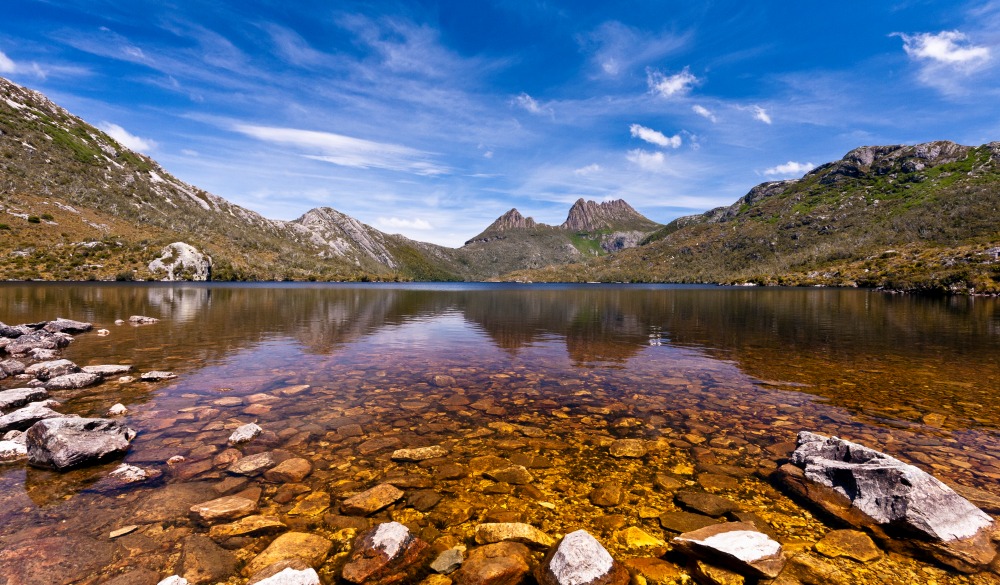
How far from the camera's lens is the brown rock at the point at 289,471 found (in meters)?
10.2

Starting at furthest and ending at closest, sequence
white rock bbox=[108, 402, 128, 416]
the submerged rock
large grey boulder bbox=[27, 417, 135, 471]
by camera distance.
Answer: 1. the submerged rock
2. white rock bbox=[108, 402, 128, 416]
3. large grey boulder bbox=[27, 417, 135, 471]

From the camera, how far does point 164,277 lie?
186 meters

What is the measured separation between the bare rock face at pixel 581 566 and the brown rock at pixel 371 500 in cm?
396

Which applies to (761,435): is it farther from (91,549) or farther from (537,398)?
(91,549)

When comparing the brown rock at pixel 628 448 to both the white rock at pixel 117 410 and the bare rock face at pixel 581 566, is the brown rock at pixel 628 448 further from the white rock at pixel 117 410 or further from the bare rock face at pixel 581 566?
the white rock at pixel 117 410

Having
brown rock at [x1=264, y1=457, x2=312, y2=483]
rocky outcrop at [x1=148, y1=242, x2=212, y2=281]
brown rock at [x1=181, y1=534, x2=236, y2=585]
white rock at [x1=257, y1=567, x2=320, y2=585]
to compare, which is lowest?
brown rock at [x1=264, y1=457, x2=312, y2=483]

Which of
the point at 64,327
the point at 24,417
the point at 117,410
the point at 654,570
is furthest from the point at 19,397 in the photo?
the point at 64,327

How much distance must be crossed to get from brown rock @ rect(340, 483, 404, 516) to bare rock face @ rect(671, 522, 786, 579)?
616cm

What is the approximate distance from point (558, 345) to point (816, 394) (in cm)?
1766

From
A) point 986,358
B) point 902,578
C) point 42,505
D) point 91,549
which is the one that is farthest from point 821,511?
point 986,358

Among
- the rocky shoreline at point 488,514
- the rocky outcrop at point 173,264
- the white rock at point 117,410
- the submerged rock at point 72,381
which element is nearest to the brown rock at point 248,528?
the rocky shoreline at point 488,514

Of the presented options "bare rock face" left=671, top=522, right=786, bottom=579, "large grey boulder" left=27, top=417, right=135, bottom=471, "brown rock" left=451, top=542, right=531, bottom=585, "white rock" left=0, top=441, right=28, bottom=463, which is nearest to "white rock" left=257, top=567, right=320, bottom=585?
"brown rock" left=451, top=542, right=531, bottom=585

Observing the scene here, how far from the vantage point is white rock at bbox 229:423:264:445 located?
12242 mm

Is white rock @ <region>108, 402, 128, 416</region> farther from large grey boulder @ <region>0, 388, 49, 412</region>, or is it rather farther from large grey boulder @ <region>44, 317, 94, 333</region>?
large grey boulder @ <region>44, 317, 94, 333</region>
